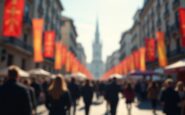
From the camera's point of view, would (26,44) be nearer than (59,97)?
No

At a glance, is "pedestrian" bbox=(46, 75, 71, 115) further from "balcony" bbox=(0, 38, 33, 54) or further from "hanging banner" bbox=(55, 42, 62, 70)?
"hanging banner" bbox=(55, 42, 62, 70)

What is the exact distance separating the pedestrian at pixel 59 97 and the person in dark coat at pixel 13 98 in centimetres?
153

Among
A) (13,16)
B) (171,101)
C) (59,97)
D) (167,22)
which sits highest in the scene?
(167,22)

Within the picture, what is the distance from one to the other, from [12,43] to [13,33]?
8.60 m

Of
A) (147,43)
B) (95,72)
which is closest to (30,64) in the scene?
(147,43)

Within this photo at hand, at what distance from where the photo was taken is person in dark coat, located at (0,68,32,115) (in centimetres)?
446

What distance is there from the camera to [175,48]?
110 feet

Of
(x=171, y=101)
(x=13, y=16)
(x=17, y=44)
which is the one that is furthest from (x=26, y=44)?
(x=171, y=101)

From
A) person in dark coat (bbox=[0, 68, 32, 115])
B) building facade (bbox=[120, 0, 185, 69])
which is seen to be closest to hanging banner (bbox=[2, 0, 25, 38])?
person in dark coat (bbox=[0, 68, 32, 115])

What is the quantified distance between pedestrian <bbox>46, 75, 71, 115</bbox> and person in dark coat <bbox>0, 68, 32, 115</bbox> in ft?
5.03

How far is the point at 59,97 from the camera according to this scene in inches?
239

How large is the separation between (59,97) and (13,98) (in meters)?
1.68

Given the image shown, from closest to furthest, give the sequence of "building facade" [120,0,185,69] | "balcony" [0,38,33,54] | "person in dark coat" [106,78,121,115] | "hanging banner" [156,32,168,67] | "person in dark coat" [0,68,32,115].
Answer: "person in dark coat" [0,68,32,115]
"person in dark coat" [106,78,121,115]
"balcony" [0,38,33,54]
"hanging banner" [156,32,168,67]
"building facade" [120,0,185,69]

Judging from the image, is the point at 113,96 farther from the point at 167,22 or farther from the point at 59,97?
the point at 167,22
